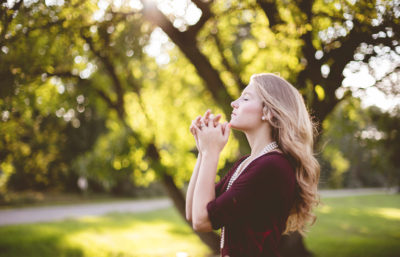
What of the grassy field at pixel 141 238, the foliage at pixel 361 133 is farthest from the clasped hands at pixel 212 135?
the grassy field at pixel 141 238

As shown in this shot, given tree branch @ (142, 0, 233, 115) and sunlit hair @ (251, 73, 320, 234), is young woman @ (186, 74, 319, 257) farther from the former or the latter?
tree branch @ (142, 0, 233, 115)

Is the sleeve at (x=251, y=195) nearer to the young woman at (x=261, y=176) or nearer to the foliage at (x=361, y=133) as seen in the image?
the young woman at (x=261, y=176)

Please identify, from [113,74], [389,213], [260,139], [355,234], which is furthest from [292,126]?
[389,213]

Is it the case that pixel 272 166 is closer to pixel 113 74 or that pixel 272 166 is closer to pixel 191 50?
pixel 191 50

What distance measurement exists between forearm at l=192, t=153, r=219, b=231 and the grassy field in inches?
334

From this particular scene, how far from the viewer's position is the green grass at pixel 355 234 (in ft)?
33.5

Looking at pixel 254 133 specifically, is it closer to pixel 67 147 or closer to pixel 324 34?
pixel 324 34

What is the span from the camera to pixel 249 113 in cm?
186

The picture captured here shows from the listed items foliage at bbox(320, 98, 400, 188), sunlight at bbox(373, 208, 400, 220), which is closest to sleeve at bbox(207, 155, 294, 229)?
foliage at bbox(320, 98, 400, 188)

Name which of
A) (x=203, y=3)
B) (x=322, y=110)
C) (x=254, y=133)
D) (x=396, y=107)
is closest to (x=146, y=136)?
(x=203, y=3)

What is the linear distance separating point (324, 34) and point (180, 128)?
5487 millimetres

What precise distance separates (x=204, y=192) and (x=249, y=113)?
0.51m

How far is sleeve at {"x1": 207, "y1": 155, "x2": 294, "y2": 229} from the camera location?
1.57 metres

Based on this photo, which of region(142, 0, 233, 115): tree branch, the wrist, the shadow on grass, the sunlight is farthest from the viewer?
the sunlight
